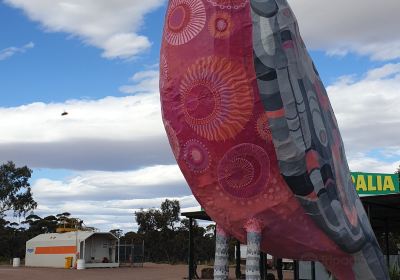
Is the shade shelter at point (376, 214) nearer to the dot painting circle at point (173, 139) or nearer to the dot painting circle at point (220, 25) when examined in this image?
the dot painting circle at point (173, 139)

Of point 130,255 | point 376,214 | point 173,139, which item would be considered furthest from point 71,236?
point 173,139

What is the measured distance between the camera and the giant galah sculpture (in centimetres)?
556

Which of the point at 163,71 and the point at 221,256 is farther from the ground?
the point at 163,71

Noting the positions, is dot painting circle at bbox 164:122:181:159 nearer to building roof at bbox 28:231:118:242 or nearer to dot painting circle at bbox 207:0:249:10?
dot painting circle at bbox 207:0:249:10

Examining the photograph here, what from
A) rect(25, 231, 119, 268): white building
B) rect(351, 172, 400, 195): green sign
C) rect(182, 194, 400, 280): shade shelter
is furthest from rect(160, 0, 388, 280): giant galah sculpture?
rect(25, 231, 119, 268): white building

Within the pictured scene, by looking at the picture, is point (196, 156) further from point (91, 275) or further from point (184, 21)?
point (91, 275)

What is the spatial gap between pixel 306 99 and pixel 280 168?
82 centimetres

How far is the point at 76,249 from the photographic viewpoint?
37.1 m

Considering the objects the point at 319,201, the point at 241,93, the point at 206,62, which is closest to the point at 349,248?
the point at 319,201

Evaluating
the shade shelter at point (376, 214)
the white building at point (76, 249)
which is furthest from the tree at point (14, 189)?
the shade shelter at point (376, 214)

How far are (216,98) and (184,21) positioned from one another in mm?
955

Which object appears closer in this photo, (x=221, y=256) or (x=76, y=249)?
(x=221, y=256)

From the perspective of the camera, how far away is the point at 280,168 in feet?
18.7

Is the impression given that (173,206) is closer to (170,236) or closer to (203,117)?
(170,236)
